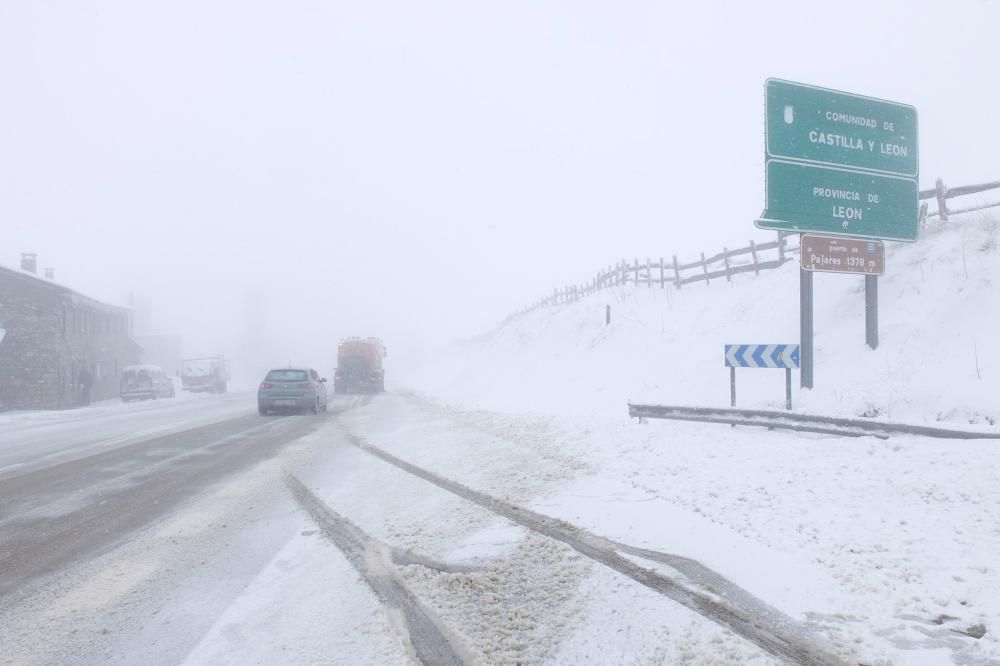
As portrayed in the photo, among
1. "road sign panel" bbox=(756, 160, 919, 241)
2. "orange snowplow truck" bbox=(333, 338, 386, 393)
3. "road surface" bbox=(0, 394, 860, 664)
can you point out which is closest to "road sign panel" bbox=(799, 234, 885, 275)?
"road sign panel" bbox=(756, 160, 919, 241)

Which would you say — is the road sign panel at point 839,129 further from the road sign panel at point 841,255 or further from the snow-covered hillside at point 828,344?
the snow-covered hillside at point 828,344

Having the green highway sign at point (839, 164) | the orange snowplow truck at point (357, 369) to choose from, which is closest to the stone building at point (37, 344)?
the orange snowplow truck at point (357, 369)

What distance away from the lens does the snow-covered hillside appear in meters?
11.9

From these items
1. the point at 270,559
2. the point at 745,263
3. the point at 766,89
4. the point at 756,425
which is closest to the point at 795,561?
the point at 270,559

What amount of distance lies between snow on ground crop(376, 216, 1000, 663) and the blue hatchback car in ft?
9.78

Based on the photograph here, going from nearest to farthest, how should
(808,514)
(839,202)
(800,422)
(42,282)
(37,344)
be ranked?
(808,514)
(800,422)
(839,202)
(37,344)
(42,282)

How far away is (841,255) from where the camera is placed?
1355 cm

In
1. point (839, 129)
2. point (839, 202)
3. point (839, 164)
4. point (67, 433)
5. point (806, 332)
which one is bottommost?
point (67, 433)

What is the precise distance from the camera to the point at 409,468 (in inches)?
422

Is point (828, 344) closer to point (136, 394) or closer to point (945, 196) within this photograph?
point (945, 196)

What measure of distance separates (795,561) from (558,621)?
2.24 metres

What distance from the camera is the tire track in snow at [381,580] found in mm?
4121

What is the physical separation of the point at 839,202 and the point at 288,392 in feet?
55.8

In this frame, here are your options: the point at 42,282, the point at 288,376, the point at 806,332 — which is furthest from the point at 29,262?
the point at 806,332
